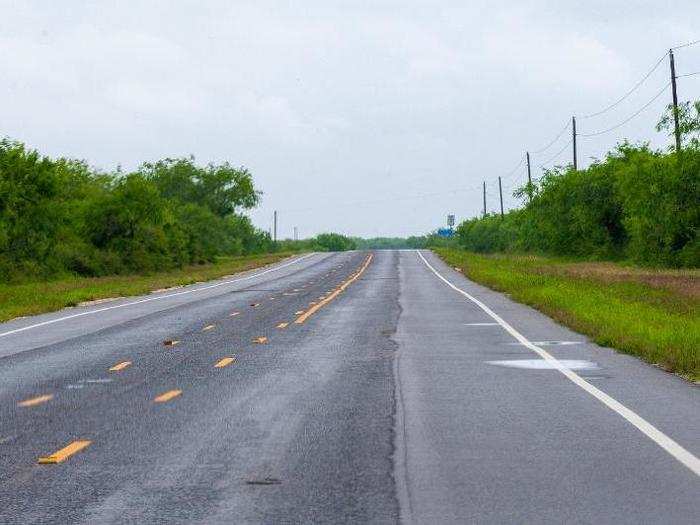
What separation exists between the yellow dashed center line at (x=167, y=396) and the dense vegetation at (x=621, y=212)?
4018 centimetres

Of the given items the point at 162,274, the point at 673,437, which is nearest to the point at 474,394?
the point at 673,437

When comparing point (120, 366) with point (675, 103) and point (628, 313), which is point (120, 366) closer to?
point (628, 313)

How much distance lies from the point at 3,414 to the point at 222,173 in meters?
110

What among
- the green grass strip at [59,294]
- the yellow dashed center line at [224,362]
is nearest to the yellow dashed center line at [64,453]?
the yellow dashed center line at [224,362]

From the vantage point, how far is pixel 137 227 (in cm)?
6341

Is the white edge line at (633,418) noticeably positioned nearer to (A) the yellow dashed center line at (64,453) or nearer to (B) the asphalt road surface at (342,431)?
(B) the asphalt road surface at (342,431)

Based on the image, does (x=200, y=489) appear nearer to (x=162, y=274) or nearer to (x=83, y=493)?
(x=83, y=493)

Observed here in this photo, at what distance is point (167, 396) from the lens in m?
11.6

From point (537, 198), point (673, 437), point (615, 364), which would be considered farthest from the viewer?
point (537, 198)

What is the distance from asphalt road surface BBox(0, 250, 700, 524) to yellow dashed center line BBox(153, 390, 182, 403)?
0.26 feet

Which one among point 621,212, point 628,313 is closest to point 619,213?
point 621,212

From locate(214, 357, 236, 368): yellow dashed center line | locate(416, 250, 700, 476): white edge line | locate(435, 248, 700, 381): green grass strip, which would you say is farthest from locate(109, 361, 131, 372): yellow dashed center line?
locate(435, 248, 700, 381): green grass strip

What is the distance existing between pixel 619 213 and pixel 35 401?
6396 centimetres

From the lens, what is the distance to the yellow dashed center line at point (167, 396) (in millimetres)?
11250
